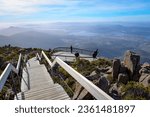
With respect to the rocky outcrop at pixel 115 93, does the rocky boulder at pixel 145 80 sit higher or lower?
lower

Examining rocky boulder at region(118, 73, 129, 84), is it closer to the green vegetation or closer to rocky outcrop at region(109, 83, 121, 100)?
rocky outcrop at region(109, 83, 121, 100)

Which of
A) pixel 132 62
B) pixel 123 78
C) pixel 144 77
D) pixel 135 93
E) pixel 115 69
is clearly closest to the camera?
pixel 135 93

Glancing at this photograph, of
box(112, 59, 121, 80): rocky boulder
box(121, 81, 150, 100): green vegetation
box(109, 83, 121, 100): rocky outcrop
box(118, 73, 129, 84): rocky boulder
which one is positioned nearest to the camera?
box(109, 83, 121, 100): rocky outcrop

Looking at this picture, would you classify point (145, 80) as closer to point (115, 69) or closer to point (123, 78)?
point (123, 78)

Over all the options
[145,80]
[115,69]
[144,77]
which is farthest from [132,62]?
[145,80]

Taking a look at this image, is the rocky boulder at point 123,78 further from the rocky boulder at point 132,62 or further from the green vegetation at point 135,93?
the green vegetation at point 135,93

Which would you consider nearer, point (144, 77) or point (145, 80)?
point (145, 80)

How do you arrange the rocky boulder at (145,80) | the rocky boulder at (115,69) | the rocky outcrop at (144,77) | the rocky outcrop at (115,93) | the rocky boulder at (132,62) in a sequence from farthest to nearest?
the rocky boulder at (132,62) → the rocky boulder at (115,69) → the rocky outcrop at (144,77) → the rocky boulder at (145,80) → the rocky outcrop at (115,93)

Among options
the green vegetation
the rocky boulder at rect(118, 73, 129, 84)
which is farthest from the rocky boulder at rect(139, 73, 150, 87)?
the green vegetation

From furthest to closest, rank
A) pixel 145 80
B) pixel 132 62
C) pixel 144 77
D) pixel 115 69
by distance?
pixel 132 62 → pixel 115 69 → pixel 144 77 → pixel 145 80

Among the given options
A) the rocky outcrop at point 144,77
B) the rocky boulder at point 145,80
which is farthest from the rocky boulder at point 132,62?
the rocky boulder at point 145,80

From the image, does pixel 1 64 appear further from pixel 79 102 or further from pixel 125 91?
pixel 79 102
